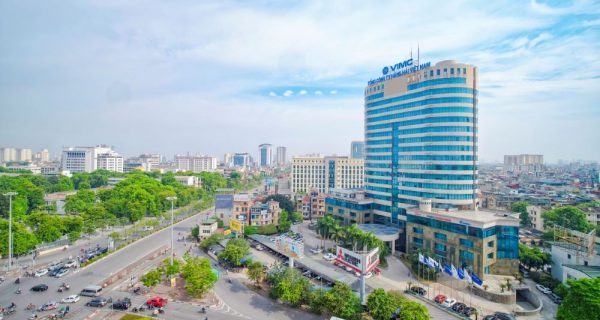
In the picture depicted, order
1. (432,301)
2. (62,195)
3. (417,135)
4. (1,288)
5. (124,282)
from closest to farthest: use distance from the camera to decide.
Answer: (432,301), (1,288), (124,282), (417,135), (62,195)

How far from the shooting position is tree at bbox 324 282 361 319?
32.2 metres

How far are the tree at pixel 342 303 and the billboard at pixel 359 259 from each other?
179 inches

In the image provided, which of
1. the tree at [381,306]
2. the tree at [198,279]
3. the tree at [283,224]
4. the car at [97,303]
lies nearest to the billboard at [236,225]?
the tree at [283,224]

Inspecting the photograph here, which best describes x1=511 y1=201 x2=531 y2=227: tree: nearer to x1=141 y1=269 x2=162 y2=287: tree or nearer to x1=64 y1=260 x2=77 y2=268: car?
x1=141 y1=269 x2=162 y2=287: tree

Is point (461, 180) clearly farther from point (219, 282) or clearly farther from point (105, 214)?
point (105, 214)

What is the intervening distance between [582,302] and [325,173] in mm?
95541

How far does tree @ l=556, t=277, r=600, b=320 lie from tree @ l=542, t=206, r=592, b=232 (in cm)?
5114

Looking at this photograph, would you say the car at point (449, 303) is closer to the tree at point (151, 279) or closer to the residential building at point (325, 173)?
the tree at point (151, 279)

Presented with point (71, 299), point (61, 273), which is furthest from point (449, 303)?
point (61, 273)

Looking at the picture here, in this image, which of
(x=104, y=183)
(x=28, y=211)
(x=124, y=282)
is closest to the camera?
(x=124, y=282)

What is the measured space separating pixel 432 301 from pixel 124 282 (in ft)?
123

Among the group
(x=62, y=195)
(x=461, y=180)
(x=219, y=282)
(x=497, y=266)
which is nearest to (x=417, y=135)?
(x=461, y=180)

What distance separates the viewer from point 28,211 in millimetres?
90125

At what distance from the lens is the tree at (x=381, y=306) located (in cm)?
→ 3122
